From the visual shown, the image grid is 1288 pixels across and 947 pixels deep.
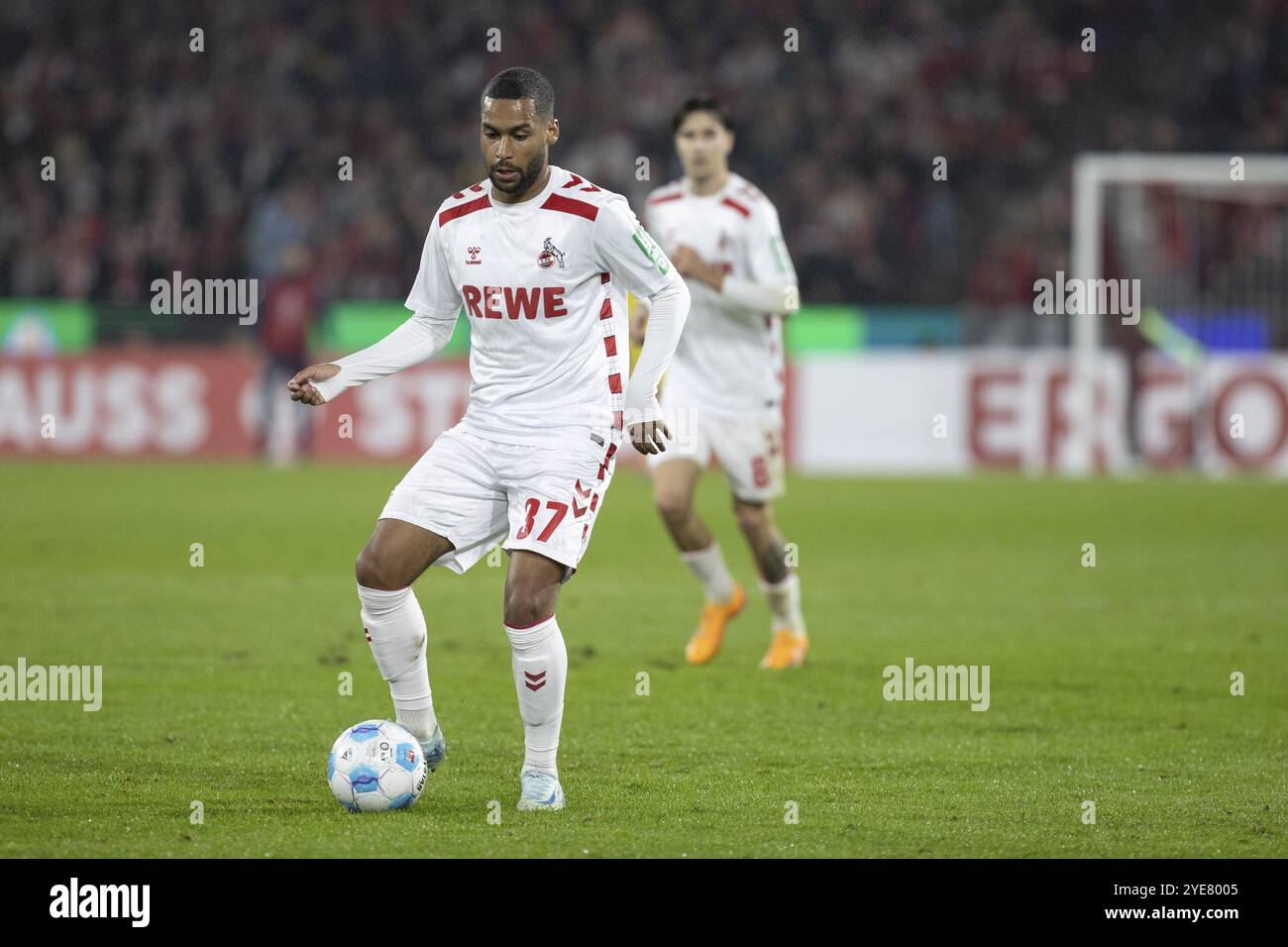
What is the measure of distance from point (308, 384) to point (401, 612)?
773 millimetres

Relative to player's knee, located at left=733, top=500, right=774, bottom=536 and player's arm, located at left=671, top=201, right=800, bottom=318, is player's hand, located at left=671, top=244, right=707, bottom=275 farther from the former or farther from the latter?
player's knee, located at left=733, top=500, right=774, bottom=536

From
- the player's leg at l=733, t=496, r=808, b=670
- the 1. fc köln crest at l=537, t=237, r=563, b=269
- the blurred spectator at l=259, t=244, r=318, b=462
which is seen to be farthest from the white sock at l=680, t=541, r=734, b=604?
the blurred spectator at l=259, t=244, r=318, b=462

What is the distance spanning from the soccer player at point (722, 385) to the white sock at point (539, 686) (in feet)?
9.97

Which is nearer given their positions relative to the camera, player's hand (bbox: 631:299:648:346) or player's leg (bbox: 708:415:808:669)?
player's hand (bbox: 631:299:648:346)

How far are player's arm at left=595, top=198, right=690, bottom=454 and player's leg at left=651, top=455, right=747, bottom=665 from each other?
2.81 metres

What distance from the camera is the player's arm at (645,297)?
18.8 feet

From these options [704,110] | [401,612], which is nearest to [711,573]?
[704,110]

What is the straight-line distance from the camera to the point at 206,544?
13531 millimetres

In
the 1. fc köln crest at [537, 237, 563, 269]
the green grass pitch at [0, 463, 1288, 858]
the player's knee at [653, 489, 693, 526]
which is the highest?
the 1. fc köln crest at [537, 237, 563, 269]

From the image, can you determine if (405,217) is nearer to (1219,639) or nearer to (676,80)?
(676,80)

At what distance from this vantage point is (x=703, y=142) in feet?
29.1

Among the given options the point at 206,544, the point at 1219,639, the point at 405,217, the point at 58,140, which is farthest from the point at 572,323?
the point at 58,140

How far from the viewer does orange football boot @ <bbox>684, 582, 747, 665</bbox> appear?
8.98m
